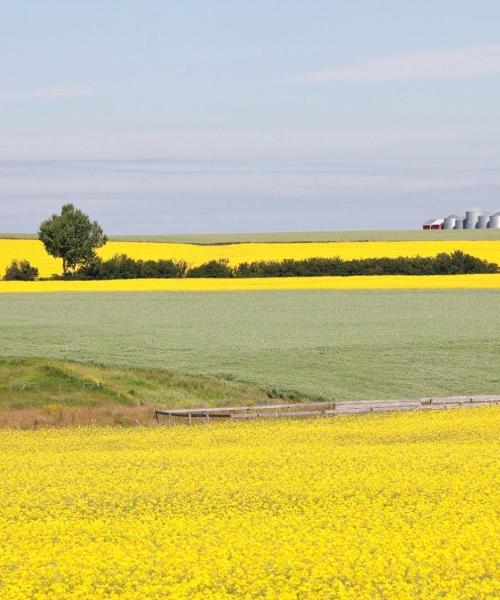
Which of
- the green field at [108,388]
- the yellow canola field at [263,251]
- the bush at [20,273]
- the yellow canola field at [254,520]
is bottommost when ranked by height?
the green field at [108,388]

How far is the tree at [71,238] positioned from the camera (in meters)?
104

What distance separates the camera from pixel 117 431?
2997 centimetres

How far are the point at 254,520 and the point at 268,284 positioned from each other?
2776 inches

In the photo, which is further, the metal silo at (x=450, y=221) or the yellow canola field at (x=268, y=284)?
the metal silo at (x=450, y=221)

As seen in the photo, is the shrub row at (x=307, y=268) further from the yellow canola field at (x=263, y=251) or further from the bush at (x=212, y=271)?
the yellow canola field at (x=263, y=251)

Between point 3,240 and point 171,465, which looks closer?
point 171,465

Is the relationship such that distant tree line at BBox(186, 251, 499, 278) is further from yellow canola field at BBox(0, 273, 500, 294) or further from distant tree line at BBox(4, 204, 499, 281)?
yellow canola field at BBox(0, 273, 500, 294)

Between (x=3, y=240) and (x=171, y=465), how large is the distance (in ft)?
349

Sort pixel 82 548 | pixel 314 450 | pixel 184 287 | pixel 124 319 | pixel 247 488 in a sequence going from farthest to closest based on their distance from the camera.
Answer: pixel 184 287 → pixel 124 319 → pixel 314 450 → pixel 247 488 → pixel 82 548

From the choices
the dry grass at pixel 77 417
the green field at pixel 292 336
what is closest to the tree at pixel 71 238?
the green field at pixel 292 336

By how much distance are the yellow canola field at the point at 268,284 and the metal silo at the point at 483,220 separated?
101325 mm

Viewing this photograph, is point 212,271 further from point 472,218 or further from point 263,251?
point 472,218

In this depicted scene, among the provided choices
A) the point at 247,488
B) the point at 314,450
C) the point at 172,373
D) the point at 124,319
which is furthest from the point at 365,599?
the point at 124,319

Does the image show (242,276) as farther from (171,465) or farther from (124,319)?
(171,465)
